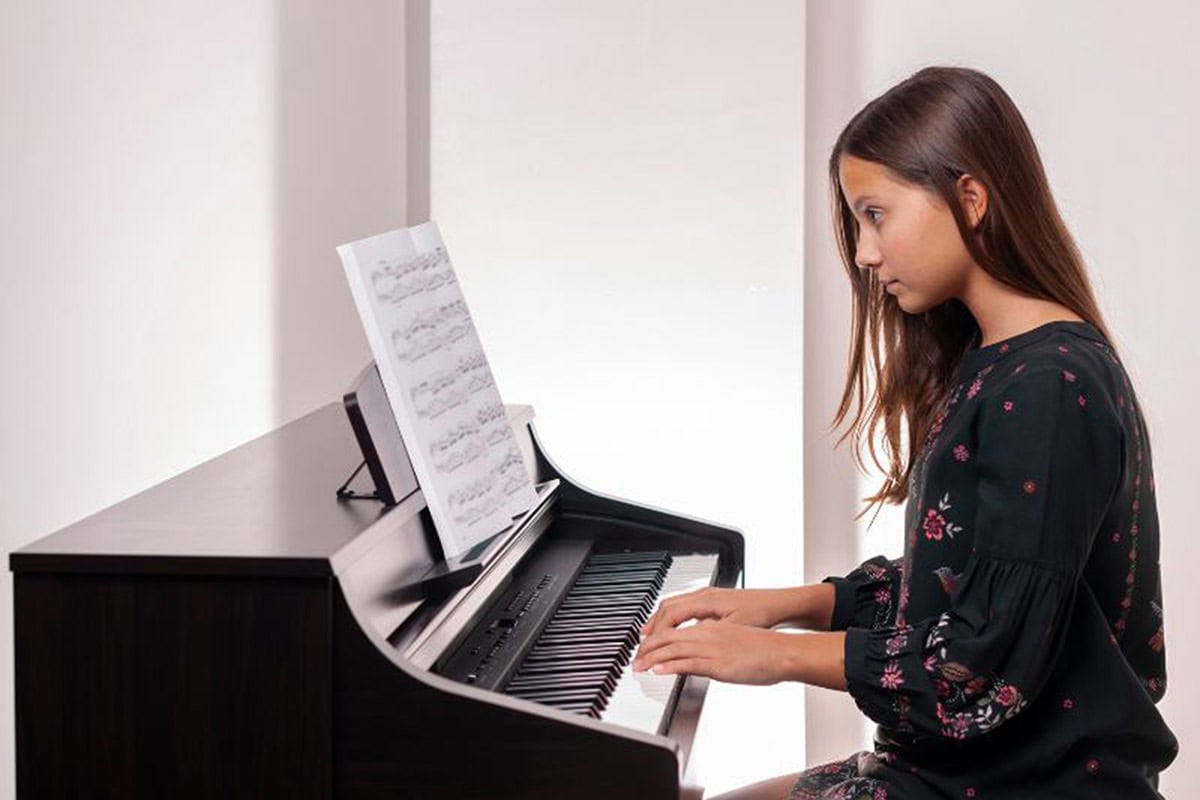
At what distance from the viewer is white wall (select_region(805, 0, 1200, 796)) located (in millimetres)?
3383

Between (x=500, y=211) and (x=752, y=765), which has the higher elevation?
(x=500, y=211)

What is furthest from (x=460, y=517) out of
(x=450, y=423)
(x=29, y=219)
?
(x=29, y=219)

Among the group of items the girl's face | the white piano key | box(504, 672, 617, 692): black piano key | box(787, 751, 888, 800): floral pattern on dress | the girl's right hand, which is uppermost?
the girl's face

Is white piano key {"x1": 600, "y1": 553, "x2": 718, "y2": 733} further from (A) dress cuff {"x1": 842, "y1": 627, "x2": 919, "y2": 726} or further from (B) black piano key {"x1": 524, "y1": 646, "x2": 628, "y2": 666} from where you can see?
(A) dress cuff {"x1": 842, "y1": 627, "x2": 919, "y2": 726}

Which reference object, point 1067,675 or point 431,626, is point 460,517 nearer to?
point 431,626

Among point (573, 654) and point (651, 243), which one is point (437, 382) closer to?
point (573, 654)

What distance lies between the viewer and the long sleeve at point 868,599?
213cm

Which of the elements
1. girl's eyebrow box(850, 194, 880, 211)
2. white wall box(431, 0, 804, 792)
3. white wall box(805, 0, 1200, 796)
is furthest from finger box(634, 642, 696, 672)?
white wall box(805, 0, 1200, 796)

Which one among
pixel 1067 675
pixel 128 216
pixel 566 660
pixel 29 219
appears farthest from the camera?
pixel 128 216

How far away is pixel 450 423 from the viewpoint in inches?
76.8

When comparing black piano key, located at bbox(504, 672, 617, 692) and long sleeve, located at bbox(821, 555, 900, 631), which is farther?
long sleeve, located at bbox(821, 555, 900, 631)

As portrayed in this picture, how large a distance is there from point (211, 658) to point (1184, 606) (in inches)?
95.5

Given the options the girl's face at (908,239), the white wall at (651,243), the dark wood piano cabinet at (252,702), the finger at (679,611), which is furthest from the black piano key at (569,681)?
the white wall at (651,243)

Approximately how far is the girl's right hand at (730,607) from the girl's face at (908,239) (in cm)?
45
